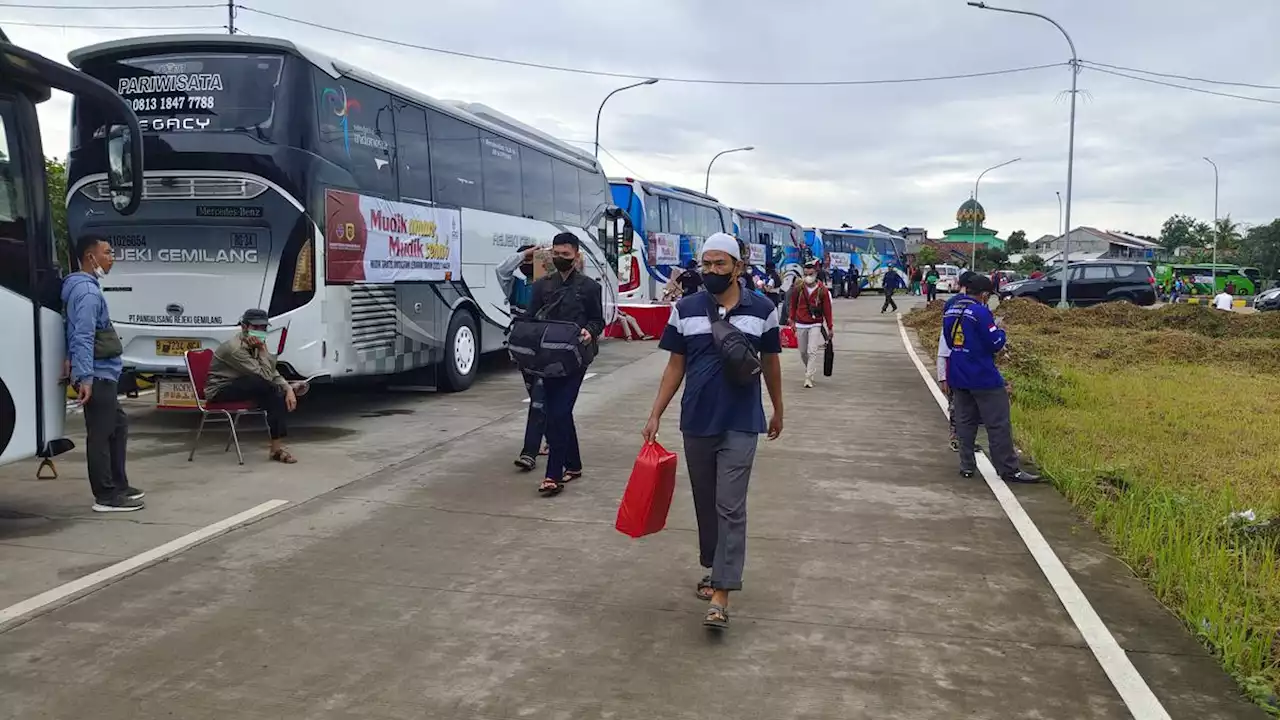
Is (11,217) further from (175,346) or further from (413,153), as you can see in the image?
(413,153)

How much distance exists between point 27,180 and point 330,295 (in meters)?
3.71

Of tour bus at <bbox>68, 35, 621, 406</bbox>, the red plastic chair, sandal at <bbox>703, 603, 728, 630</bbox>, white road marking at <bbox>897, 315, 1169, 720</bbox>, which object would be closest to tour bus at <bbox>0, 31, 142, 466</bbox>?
the red plastic chair

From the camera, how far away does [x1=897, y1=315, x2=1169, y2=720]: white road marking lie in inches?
151

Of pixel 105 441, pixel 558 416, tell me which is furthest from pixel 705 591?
pixel 105 441

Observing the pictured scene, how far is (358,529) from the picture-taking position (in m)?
6.22

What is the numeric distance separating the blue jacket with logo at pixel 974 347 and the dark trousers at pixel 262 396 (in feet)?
17.4

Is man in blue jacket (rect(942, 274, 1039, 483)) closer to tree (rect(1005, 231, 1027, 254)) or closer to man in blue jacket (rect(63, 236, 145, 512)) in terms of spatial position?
man in blue jacket (rect(63, 236, 145, 512))

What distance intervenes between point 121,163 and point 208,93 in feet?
8.90

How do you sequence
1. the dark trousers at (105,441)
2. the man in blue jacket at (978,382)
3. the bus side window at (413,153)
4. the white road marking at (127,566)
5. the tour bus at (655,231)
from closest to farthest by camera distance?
the white road marking at (127,566)
the dark trousers at (105,441)
the man in blue jacket at (978,382)
the bus side window at (413,153)
the tour bus at (655,231)

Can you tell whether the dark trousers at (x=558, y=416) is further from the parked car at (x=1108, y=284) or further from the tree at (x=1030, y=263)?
the tree at (x=1030, y=263)

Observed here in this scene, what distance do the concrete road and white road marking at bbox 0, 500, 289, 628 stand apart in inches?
4.6

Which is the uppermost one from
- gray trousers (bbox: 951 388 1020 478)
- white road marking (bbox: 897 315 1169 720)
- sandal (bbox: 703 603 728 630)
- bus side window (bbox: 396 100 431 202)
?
bus side window (bbox: 396 100 431 202)

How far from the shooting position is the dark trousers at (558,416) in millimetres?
7277

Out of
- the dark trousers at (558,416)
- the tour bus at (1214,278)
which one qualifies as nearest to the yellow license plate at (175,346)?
the dark trousers at (558,416)
